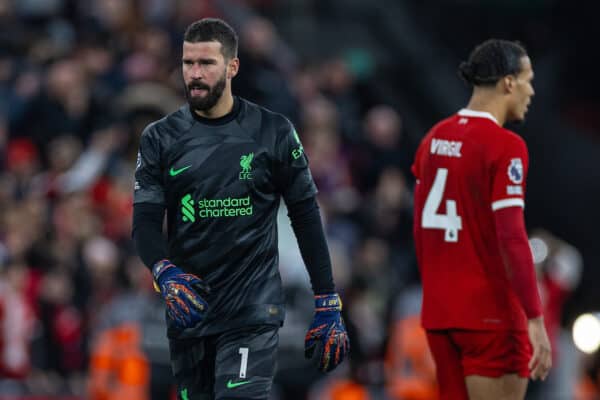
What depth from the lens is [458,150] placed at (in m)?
7.61

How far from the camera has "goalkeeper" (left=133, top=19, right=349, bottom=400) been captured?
276 inches

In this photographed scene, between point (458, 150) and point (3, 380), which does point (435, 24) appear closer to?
point (3, 380)

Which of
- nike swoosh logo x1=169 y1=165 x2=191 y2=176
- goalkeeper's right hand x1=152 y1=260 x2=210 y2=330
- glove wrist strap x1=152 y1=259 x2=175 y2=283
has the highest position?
nike swoosh logo x1=169 y1=165 x2=191 y2=176

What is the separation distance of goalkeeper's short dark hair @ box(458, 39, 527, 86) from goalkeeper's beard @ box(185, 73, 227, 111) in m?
1.55

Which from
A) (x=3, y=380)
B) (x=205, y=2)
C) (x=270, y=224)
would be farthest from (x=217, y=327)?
(x=205, y=2)

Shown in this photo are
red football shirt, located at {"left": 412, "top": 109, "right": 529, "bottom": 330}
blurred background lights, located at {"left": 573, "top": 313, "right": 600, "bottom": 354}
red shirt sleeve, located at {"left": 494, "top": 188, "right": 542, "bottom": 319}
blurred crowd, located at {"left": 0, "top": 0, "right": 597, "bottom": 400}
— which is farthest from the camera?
blurred background lights, located at {"left": 573, "top": 313, "right": 600, "bottom": 354}

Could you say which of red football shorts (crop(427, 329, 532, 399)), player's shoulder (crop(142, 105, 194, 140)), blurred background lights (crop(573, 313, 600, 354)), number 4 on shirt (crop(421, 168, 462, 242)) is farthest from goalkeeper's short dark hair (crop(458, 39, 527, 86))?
blurred background lights (crop(573, 313, 600, 354))

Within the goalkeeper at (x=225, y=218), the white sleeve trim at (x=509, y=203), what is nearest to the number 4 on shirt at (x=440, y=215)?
the white sleeve trim at (x=509, y=203)

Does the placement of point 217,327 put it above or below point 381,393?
above

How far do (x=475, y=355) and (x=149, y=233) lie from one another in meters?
1.96

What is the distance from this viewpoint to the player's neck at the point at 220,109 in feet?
23.4

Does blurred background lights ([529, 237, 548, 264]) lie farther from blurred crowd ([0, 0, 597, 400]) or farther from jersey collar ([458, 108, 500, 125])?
jersey collar ([458, 108, 500, 125])

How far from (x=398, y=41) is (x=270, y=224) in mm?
11156

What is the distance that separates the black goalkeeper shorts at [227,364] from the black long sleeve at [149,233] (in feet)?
1.77
